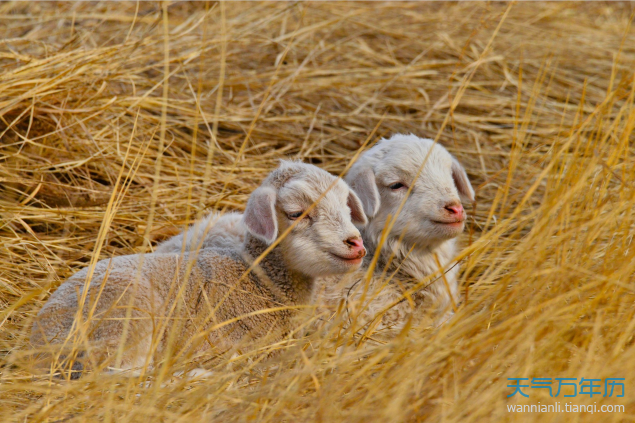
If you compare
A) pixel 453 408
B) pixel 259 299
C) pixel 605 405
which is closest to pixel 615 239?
pixel 605 405

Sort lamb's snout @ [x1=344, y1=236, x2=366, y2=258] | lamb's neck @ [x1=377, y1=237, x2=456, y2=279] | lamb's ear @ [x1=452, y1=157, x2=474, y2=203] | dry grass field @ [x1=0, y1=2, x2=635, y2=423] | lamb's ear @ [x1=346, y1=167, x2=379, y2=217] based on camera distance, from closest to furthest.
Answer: dry grass field @ [x1=0, y1=2, x2=635, y2=423], lamb's snout @ [x1=344, y1=236, x2=366, y2=258], lamb's ear @ [x1=346, y1=167, x2=379, y2=217], lamb's neck @ [x1=377, y1=237, x2=456, y2=279], lamb's ear @ [x1=452, y1=157, x2=474, y2=203]

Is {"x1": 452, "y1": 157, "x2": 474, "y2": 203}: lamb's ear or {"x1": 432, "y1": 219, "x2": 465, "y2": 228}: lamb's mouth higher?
{"x1": 452, "y1": 157, "x2": 474, "y2": 203}: lamb's ear

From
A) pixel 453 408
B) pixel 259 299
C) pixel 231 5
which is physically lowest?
pixel 259 299

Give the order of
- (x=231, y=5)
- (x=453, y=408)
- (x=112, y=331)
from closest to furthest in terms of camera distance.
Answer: (x=453, y=408) → (x=112, y=331) → (x=231, y=5)

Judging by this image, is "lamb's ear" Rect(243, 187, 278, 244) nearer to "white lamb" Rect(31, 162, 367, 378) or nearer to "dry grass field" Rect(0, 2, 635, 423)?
"white lamb" Rect(31, 162, 367, 378)

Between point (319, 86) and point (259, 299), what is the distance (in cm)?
276

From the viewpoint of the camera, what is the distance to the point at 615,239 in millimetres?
2994

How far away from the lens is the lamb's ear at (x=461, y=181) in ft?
12.5

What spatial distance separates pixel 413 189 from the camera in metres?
3.54

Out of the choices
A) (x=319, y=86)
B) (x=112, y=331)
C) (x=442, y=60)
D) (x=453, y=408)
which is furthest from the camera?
(x=442, y=60)

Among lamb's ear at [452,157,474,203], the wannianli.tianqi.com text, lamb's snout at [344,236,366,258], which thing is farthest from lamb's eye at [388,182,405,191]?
the wannianli.tianqi.com text

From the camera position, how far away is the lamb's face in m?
3.15

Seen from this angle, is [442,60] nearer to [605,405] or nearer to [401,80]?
[401,80]

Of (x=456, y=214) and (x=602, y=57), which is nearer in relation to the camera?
(x=456, y=214)
